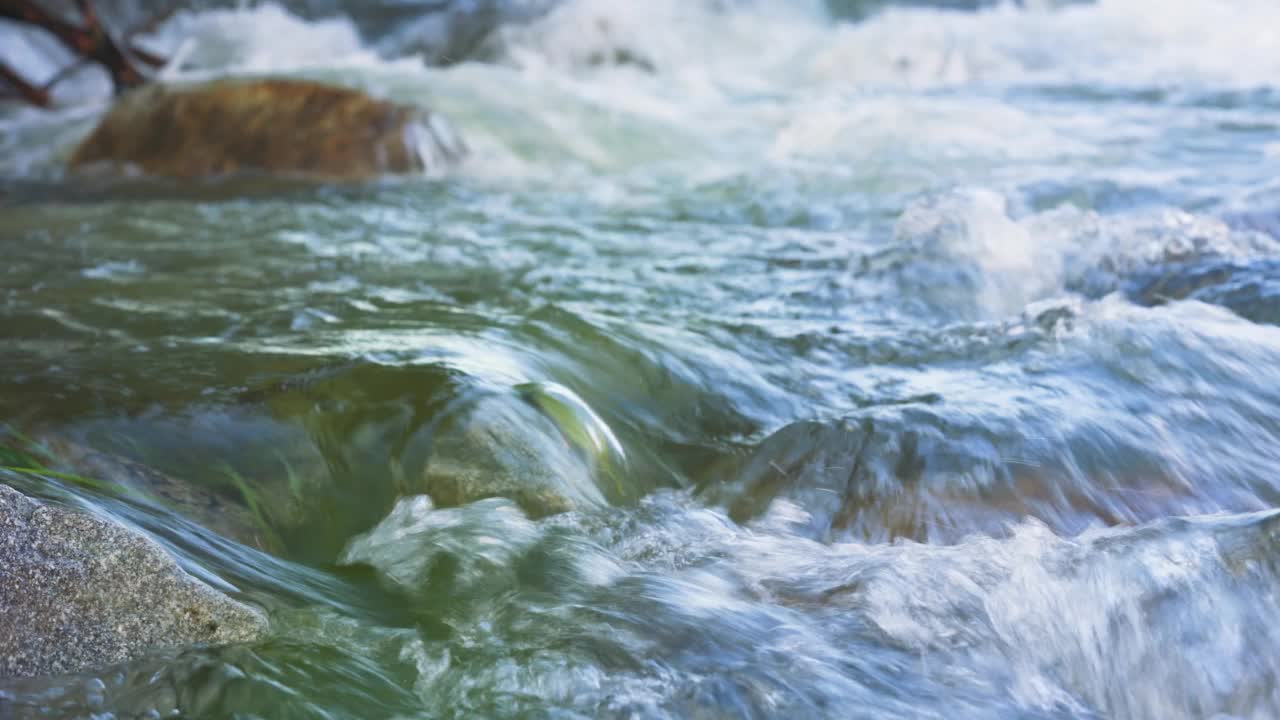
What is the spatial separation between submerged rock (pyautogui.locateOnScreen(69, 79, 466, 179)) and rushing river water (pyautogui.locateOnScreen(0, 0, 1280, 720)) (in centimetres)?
145

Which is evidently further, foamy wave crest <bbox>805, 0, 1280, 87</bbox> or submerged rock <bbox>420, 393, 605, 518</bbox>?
foamy wave crest <bbox>805, 0, 1280, 87</bbox>

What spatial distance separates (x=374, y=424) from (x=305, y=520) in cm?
37

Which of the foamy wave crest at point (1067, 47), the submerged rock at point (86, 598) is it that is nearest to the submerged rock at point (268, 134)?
the foamy wave crest at point (1067, 47)

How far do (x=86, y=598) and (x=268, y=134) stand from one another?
7639 millimetres

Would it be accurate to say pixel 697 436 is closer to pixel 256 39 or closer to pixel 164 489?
pixel 164 489

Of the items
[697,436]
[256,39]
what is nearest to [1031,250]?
[697,436]

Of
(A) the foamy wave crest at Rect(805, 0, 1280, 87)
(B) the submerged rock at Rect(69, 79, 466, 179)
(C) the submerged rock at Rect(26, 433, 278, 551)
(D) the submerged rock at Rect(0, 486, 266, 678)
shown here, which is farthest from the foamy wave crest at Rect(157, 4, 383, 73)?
(D) the submerged rock at Rect(0, 486, 266, 678)

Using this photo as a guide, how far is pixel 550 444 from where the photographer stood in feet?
9.50

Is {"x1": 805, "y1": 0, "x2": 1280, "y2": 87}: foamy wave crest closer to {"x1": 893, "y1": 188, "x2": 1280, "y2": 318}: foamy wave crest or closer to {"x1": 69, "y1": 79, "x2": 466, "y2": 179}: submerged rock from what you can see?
{"x1": 69, "y1": 79, "x2": 466, "y2": 179}: submerged rock

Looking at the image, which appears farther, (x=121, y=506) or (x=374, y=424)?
(x=374, y=424)

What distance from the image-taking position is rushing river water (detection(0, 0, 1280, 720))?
6.89ft

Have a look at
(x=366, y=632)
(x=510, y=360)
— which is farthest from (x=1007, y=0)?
(x=366, y=632)

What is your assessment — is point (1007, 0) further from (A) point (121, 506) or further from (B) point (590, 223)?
(A) point (121, 506)

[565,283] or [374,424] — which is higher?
[374,424]
